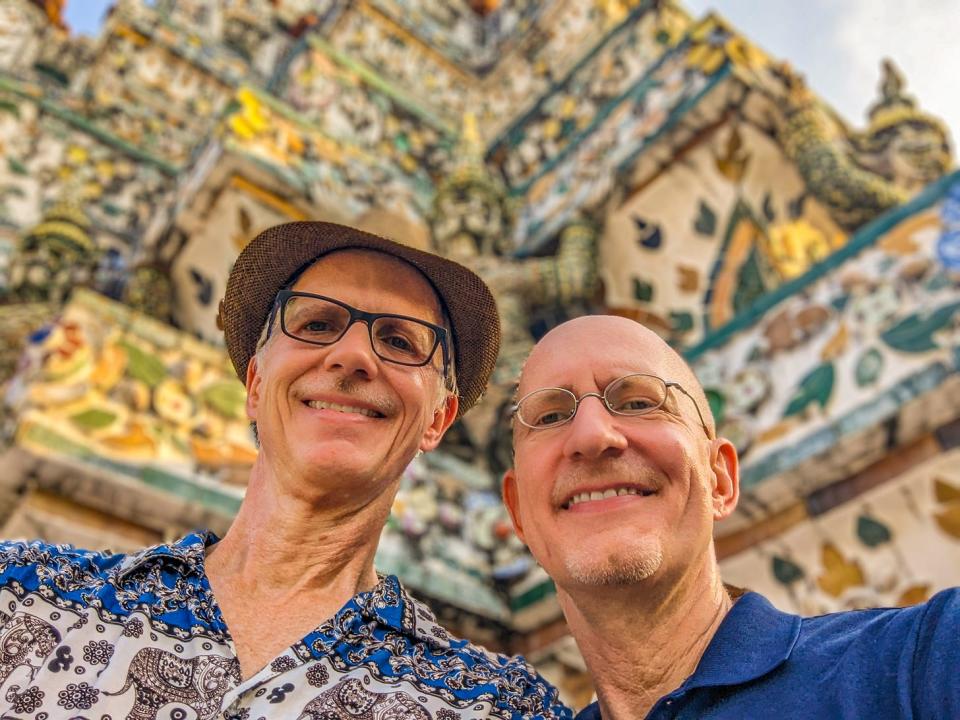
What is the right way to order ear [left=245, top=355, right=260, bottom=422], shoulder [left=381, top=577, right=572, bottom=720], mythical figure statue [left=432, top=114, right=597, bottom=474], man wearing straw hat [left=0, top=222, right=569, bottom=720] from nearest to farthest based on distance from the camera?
man wearing straw hat [left=0, top=222, right=569, bottom=720], shoulder [left=381, top=577, right=572, bottom=720], ear [left=245, top=355, right=260, bottom=422], mythical figure statue [left=432, top=114, right=597, bottom=474]

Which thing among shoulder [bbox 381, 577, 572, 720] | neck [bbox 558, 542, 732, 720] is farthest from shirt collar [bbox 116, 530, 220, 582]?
neck [bbox 558, 542, 732, 720]

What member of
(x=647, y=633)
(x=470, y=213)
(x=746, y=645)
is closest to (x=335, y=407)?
(x=647, y=633)

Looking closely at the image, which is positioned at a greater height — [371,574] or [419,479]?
[419,479]

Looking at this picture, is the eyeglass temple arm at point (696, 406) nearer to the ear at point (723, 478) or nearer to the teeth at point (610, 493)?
the ear at point (723, 478)

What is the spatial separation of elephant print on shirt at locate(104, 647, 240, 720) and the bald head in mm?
981

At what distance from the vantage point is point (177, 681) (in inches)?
74.7

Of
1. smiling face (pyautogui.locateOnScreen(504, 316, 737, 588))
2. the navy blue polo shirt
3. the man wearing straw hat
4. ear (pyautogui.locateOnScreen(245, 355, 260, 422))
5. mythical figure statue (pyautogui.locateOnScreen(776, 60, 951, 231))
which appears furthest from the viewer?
mythical figure statue (pyautogui.locateOnScreen(776, 60, 951, 231))

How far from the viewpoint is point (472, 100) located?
1228cm

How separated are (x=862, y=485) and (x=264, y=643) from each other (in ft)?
10.6

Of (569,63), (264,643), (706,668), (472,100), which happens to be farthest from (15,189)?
(706,668)

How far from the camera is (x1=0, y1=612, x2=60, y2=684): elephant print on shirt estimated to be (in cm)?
186

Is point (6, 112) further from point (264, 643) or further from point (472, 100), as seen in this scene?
point (264, 643)

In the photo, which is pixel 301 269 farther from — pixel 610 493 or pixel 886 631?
pixel 886 631

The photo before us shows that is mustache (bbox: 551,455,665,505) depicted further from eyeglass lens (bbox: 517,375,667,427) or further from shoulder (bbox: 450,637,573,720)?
shoulder (bbox: 450,637,573,720)
